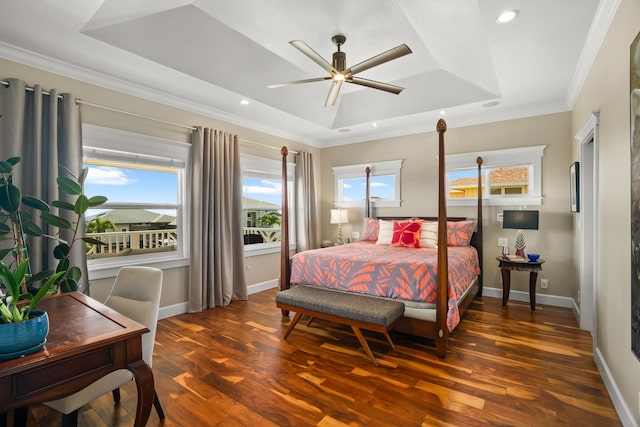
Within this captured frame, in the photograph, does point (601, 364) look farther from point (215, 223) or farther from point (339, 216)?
point (215, 223)

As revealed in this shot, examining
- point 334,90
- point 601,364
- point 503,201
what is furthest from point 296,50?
point 601,364

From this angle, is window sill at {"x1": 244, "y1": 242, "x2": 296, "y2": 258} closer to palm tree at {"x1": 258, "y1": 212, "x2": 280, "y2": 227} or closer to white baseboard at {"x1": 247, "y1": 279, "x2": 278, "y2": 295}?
palm tree at {"x1": 258, "y1": 212, "x2": 280, "y2": 227}

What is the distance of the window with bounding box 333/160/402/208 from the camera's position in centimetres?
541

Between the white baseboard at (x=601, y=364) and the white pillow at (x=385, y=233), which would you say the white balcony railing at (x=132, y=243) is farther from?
the white baseboard at (x=601, y=364)

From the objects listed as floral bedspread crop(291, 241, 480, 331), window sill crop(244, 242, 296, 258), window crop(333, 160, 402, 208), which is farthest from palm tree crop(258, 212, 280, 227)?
floral bedspread crop(291, 241, 480, 331)

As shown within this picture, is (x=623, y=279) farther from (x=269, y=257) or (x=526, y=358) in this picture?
(x=269, y=257)

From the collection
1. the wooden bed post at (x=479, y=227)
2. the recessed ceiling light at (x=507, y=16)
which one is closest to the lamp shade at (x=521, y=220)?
the wooden bed post at (x=479, y=227)

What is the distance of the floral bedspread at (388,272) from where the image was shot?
9.46ft

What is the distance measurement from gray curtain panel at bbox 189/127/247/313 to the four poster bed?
96 cm

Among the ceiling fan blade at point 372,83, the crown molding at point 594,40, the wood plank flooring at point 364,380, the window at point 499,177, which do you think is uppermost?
the crown molding at point 594,40

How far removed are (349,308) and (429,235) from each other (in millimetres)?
2025

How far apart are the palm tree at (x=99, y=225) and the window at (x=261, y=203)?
68.3 inches

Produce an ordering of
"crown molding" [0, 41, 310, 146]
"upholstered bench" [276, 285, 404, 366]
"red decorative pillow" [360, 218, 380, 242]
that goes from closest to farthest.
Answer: "upholstered bench" [276, 285, 404, 366]
"crown molding" [0, 41, 310, 146]
"red decorative pillow" [360, 218, 380, 242]

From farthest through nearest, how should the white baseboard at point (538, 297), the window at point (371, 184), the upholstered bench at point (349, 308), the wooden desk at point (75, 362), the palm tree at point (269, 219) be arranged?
the window at point (371, 184) < the palm tree at point (269, 219) < the white baseboard at point (538, 297) < the upholstered bench at point (349, 308) < the wooden desk at point (75, 362)
